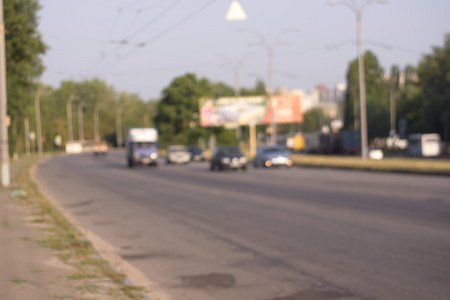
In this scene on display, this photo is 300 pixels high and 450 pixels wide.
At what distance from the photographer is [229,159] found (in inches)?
1720

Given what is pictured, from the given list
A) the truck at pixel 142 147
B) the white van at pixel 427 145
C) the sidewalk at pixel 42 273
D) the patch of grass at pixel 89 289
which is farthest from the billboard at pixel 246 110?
the patch of grass at pixel 89 289

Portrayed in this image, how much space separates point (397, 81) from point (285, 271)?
114183 mm

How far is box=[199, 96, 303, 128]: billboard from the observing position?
73062 mm

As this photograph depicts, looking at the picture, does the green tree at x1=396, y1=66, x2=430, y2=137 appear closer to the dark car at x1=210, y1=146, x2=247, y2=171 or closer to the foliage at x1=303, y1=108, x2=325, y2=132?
the dark car at x1=210, y1=146, x2=247, y2=171

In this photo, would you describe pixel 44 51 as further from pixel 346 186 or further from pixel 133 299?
pixel 133 299

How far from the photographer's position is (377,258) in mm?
10398

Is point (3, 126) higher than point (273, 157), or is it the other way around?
point (3, 126)

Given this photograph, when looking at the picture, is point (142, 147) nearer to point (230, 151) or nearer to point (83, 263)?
point (230, 151)

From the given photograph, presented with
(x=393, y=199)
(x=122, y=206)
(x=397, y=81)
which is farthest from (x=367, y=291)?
(x=397, y=81)

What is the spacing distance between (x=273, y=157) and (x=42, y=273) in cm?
3793

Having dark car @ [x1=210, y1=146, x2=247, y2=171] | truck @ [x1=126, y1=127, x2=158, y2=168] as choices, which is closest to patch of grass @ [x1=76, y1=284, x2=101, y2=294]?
dark car @ [x1=210, y1=146, x2=247, y2=171]

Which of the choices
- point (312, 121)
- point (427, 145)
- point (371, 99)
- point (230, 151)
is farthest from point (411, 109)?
point (312, 121)

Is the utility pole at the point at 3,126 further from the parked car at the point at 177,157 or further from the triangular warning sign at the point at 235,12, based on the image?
the parked car at the point at 177,157

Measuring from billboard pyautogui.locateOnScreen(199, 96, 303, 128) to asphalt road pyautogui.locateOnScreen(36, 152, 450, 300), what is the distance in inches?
1918
